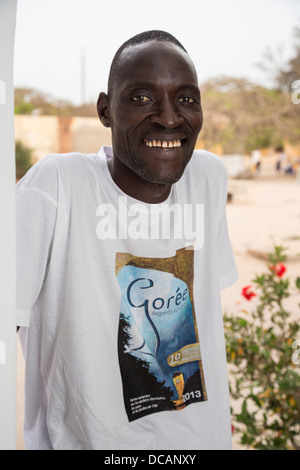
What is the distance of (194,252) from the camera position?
1038 mm

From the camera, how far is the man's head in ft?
2.92

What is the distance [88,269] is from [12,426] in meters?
0.34

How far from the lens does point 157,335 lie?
979mm

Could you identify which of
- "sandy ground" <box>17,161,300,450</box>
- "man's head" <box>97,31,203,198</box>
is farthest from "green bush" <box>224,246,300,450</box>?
"sandy ground" <box>17,161,300,450</box>

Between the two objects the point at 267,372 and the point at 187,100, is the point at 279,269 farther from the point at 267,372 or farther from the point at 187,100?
the point at 187,100

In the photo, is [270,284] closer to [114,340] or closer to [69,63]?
[114,340]

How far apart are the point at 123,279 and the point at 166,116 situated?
11.8 inches

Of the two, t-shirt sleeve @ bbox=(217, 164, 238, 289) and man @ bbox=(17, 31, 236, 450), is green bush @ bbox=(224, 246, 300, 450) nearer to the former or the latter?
t-shirt sleeve @ bbox=(217, 164, 238, 289)

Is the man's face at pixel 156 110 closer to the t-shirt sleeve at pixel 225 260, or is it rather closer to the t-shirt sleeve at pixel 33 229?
the t-shirt sleeve at pixel 33 229

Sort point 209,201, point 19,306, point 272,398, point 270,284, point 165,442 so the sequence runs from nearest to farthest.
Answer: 1. point 19,306
2. point 165,442
3. point 209,201
4. point 272,398
5. point 270,284

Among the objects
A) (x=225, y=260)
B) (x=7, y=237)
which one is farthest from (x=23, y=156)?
(x=7, y=237)

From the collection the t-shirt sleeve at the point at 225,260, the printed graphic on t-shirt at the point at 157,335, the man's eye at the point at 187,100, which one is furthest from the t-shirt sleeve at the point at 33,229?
the t-shirt sleeve at the point at 225,260

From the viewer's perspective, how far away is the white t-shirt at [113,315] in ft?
2.97

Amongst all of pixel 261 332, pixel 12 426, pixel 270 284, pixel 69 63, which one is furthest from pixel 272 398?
pixel 69 63
